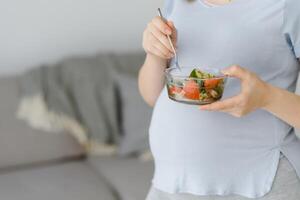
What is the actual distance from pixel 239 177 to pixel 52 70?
54.9 inches

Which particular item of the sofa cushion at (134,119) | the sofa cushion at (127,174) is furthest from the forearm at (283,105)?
the sofa cushion at (134,119)

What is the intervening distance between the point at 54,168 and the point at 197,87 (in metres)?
1.23

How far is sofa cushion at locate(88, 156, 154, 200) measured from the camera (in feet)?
6.12

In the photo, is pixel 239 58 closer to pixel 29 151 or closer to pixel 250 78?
pixel 250 78

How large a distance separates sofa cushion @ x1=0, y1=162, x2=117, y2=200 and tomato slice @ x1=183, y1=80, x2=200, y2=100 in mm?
963

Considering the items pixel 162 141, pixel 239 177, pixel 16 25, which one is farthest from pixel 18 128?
pixel 239 177

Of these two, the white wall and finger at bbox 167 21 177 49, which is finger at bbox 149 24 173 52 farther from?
the white wall

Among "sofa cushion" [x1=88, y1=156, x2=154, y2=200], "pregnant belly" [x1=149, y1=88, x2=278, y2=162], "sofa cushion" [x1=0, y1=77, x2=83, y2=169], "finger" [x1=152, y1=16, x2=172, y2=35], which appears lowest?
"sofa cushion" [x1=88, y1=156, x2=154, y2=200]

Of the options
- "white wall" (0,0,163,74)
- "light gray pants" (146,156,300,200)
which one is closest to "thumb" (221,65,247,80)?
"light gray pants" (146,156,300,200)

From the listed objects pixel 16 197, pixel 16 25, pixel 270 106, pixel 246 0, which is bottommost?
pixel 16 197

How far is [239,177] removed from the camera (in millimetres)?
1015

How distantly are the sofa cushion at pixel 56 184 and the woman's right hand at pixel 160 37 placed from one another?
0.91 meters

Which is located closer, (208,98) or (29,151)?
(208,98)

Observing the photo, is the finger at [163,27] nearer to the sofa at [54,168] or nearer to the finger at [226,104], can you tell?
the finger at [226,104]
